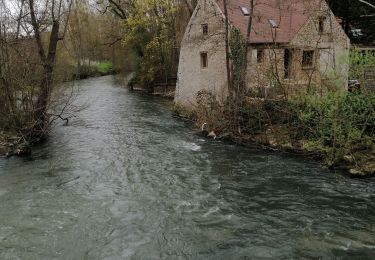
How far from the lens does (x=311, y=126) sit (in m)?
17.3

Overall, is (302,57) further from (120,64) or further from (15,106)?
(120,64)

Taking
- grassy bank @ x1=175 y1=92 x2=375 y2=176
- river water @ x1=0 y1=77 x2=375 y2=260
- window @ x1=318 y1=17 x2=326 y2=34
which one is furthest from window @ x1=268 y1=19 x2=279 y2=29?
river water @ x1=0 y1=77 x2=375 y2=260

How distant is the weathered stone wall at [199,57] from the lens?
23.6 metres

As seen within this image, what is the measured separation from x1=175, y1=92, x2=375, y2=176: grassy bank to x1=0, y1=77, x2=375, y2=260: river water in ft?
2.69

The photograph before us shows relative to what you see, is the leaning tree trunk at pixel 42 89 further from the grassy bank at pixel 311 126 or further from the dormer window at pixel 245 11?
the dormer window at pixel 245 11

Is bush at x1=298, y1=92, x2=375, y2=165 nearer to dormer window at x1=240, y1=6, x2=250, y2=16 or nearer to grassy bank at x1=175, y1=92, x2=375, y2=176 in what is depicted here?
grassy bank at x1=175, y1=92, x2=375, y2=176

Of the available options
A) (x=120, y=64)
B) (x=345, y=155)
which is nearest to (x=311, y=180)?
(x=345, y=155)

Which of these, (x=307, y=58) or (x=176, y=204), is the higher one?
(x=307, y=58)

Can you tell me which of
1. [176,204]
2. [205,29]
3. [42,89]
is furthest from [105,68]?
[176,204]

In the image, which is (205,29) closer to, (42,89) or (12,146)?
(42,89)

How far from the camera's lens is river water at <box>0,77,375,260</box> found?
9.41 metres

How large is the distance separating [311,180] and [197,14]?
589 inches

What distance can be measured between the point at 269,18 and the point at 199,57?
5263mm

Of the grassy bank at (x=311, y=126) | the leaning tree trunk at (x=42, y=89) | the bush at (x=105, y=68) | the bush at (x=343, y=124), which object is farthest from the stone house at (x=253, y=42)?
the bush at (x=105, y=68)
